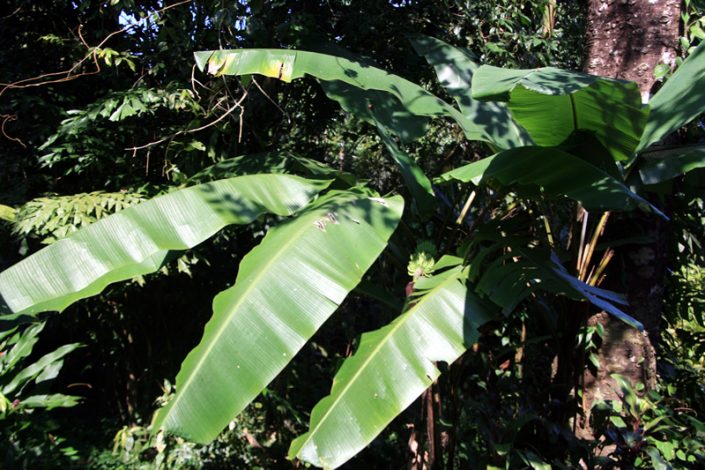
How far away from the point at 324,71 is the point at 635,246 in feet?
7.14

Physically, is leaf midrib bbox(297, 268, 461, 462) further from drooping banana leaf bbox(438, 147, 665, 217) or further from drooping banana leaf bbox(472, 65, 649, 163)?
drooping banana leaf bbox(472, 65, 649, 163)

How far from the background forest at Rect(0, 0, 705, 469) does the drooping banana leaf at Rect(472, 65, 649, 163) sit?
90 millimetres

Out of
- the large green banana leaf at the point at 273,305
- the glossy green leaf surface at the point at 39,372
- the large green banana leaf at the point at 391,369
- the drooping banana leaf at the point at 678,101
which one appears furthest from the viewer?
the glossy green leaf surface at the point at 39,372

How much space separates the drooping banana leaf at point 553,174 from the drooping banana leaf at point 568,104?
26 cm

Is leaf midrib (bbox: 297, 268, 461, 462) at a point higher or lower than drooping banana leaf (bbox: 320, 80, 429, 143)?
lower

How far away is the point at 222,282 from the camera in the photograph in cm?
543

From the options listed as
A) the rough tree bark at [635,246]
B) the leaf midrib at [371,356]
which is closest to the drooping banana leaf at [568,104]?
the rough tree bark at [635,246]

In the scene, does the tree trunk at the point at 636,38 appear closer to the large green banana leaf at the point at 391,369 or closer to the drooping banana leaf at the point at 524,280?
the drooping banana leaf at the point at 524,280

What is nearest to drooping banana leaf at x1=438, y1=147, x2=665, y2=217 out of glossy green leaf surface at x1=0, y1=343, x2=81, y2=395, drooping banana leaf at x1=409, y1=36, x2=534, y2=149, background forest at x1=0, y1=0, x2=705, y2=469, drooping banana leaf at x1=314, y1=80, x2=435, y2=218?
background forest at x1=0, y1=0, x2=705, y2=469

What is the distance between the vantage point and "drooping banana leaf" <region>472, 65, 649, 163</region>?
2598 mm

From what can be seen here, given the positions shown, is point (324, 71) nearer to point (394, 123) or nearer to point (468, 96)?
point (394, 123)

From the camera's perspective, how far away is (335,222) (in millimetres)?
2578

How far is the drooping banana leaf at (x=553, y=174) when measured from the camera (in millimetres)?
2641

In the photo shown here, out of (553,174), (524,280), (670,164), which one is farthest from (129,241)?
(670,164)
